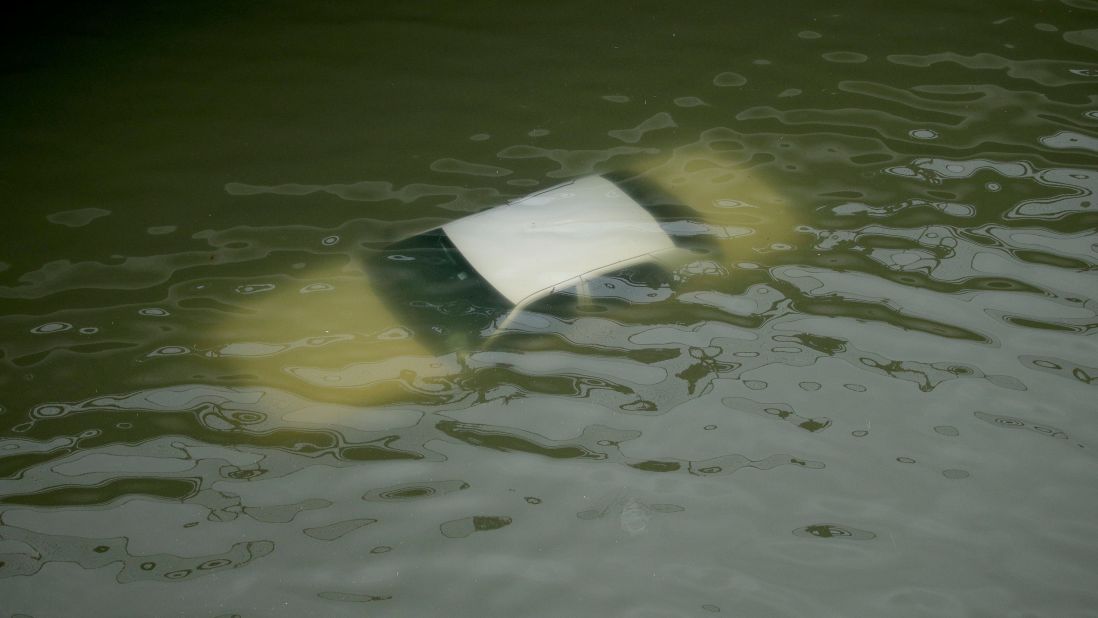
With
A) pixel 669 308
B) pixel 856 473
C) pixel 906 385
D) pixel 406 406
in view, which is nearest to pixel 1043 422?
pixel 906 385

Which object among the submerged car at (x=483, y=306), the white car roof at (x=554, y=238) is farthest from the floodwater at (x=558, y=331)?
the white car roof at (x=554, y=238)

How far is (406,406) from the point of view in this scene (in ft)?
11.5

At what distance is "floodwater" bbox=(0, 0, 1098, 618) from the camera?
3.04m

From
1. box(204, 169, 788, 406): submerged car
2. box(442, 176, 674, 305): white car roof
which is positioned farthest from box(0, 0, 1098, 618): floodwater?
box(442, 176, 674, 305): white car roof

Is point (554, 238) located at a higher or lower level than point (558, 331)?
higher

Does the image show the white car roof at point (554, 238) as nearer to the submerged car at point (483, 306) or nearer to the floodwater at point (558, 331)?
the submerged car at point (483, 306)

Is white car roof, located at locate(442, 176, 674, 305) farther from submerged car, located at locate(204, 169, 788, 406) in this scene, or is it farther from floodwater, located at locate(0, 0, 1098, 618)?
floodwater, located at locate(0, 0, 1098, 618)

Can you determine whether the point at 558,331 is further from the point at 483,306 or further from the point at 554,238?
the point at 554,238

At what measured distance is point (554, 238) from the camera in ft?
12.9

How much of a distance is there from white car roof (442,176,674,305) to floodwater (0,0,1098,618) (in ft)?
0.44

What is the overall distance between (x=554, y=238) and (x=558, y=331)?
0.42 m

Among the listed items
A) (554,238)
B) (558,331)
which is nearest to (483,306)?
(558,331)

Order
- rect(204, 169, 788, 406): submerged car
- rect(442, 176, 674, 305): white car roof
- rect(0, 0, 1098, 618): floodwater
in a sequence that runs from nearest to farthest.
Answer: rect(0, 0, 1098, 618): floodwater
rect(204, 169, 788, 406): submerged car
rect(442, 176, 674, 305): white car roof

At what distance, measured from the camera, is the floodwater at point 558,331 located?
3.04 m
